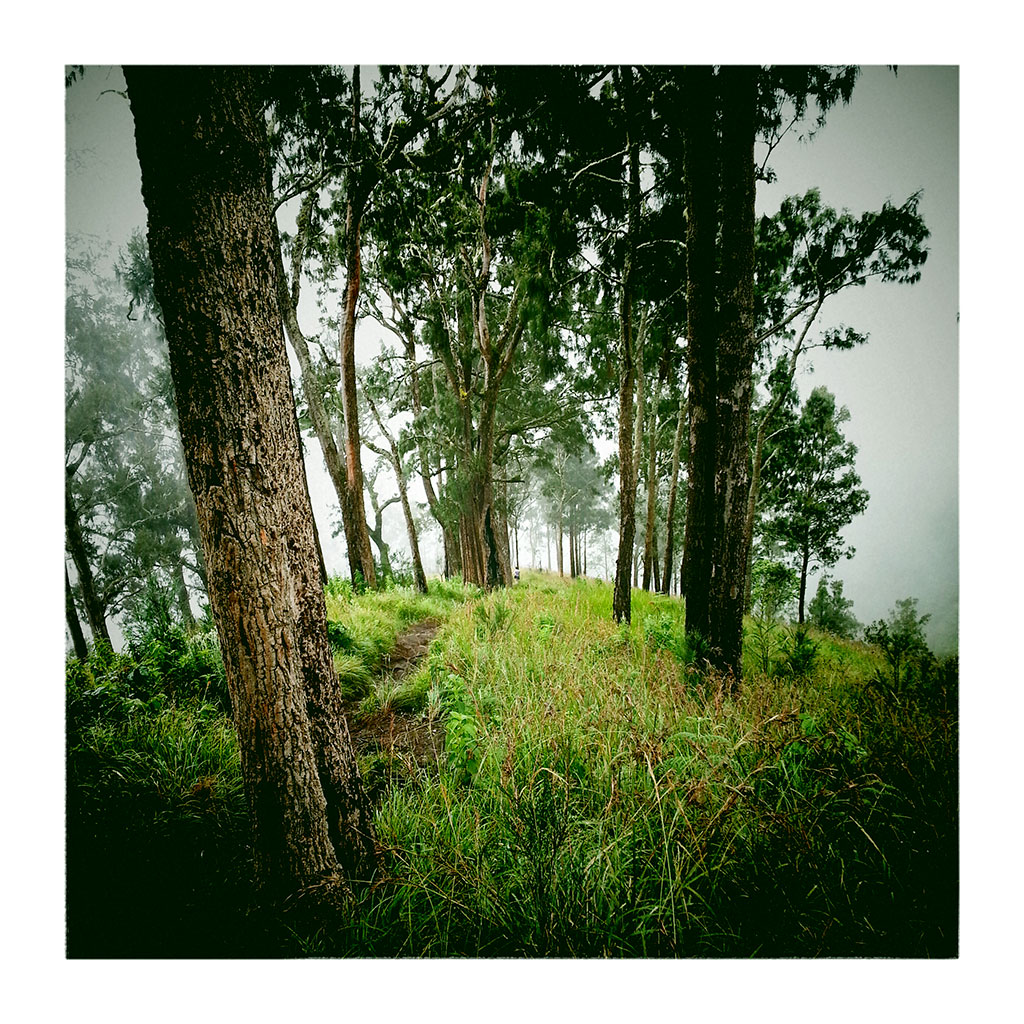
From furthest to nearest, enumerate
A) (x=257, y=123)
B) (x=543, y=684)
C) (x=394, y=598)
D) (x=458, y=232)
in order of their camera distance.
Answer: (x=394, y=598), (x=458, y=232), (x=543, y=684), (x=257, y=123)

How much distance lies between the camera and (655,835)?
1438 mm

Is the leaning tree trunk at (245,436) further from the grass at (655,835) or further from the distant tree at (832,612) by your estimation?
the distant tree at (832,612)

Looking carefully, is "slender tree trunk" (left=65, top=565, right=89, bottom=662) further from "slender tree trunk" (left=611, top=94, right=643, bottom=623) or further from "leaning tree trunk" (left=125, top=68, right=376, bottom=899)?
"slender tree trunk" (left=611, top=94, right=643, bottom=623)

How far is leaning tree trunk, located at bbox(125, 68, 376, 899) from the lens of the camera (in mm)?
1166

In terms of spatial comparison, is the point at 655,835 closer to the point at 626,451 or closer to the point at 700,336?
the point at 700,336

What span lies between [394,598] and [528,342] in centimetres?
612

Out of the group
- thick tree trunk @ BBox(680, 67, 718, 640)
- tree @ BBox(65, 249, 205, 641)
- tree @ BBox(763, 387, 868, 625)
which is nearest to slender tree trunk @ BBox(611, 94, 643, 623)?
thick tree trunk @ BBox(680, 67, 718, 640)

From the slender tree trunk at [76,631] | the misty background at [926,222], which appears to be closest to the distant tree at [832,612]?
the misty background at [926,222]

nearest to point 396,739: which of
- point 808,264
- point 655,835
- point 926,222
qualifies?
point 655,835

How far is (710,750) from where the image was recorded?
1766 millimetres

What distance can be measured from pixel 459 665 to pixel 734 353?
3.03 metres

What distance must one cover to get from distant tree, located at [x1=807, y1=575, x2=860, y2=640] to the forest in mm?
3946
